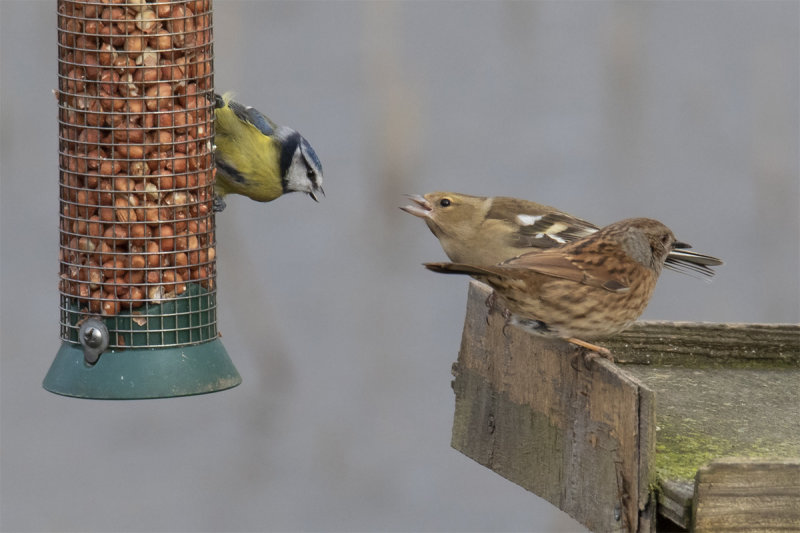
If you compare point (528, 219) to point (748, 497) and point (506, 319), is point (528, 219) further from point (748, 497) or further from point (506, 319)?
point (748, 497)

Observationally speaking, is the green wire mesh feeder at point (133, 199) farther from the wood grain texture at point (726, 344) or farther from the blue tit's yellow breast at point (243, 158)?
the wood grain texture at point (726, 344)

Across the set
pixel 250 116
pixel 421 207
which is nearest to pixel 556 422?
Result: pixel 421 207

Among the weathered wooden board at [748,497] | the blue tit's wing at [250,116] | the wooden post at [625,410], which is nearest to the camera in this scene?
the weathered wooden board at [748,497]

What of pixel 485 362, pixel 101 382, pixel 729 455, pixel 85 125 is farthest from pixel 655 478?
pixel 85 125

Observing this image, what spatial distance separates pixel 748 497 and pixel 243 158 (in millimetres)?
2740

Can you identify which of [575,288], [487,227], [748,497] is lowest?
[748,497]

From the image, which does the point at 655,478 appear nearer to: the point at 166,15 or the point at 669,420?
the point at 669,420

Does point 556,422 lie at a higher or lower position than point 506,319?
lower

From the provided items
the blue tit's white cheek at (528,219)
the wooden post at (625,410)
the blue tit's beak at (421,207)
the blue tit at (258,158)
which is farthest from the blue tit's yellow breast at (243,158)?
the wooden post at (625,410)

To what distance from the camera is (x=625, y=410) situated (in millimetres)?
3793

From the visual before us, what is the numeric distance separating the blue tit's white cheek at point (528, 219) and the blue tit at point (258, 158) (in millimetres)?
828

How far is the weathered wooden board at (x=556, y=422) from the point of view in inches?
148

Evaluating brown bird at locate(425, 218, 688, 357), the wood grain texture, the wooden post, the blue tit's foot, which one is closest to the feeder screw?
the blue tit's foot

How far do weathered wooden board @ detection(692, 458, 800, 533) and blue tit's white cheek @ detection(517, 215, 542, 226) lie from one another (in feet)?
7.84
